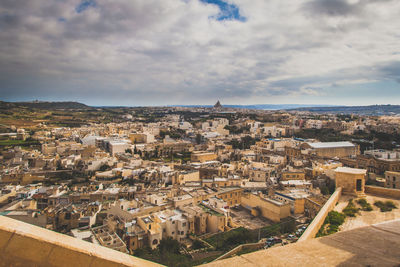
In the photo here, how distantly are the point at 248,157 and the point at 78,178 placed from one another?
12289mm

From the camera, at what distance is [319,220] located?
11.1 feet

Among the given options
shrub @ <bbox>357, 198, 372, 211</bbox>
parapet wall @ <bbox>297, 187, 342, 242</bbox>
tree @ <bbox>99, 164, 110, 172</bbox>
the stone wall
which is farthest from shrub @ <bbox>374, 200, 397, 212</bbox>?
tree @ <bbox>99, 164, 110, 172</bbox>

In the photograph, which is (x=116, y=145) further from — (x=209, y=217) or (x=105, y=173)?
(x=209, y=217)

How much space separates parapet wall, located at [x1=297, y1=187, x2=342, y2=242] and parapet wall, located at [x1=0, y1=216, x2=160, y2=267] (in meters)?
2.19

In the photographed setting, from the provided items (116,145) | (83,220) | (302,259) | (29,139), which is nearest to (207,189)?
(83,220)

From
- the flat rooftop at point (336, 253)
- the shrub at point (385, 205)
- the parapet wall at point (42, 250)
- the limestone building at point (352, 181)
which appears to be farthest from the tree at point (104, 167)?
the parapet wall at point (42, 250)

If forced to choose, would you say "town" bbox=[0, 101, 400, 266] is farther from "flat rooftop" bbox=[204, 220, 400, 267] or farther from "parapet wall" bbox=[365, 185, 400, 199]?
"flat rooftop" bbox=[204, 220, 400, 267]

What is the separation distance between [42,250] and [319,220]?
A: 10.8 ft

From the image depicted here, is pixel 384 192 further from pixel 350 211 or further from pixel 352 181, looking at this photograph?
pixel 350 211

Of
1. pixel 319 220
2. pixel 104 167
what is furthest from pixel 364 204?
pixel 104 167

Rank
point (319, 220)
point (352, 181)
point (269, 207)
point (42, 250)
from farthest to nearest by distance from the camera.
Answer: point (269, 207)
point (352, 181)
point (319, 220)
point (42, 250)

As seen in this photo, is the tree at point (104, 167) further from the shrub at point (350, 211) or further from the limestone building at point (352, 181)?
the shrub at point (350, 211)

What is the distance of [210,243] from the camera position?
8320 mm

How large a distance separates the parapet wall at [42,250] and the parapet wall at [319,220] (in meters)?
2.19
